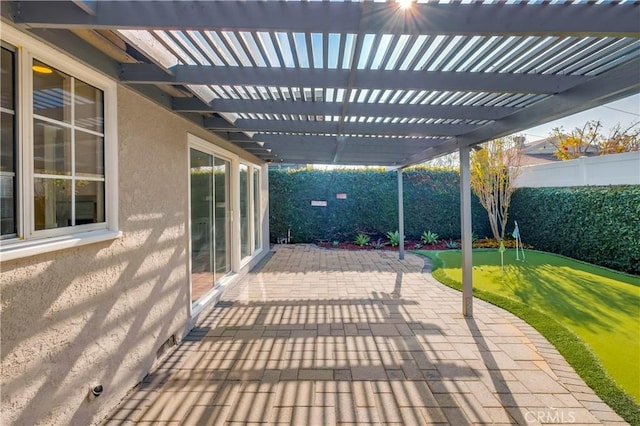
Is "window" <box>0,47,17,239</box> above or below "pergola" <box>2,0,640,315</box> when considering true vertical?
below

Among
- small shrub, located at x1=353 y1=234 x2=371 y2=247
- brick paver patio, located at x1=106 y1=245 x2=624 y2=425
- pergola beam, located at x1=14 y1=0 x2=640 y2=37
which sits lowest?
brick paver patio, located at x1=106 y1=245 x2=624 y2=425

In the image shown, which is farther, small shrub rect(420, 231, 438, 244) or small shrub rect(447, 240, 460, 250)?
small shrub rect(420, 231, 438, 244)

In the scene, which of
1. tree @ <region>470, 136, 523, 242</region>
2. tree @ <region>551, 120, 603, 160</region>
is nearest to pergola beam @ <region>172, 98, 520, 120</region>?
tree @ <region>470, 136, 523, 242</region>

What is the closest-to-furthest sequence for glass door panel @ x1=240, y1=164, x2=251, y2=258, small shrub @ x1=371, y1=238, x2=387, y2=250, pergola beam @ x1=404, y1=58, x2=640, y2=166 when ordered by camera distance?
pergola beam @ x1=404, y1=58, x2=640, y2=166 < glass door panel @ x1=240, y1=164, x2=251, y2=258 < small shrub @ x1=371, y1=238, x2=387, y2=250

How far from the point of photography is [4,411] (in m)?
1.82

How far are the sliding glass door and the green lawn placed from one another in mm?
4877

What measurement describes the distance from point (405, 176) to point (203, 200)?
9.21 meters

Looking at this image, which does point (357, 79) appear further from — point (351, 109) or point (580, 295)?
point (580, 295)

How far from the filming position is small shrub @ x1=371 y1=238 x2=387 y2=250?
11.6 m

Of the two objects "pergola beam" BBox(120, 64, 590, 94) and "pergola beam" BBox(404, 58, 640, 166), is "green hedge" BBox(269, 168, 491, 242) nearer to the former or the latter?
"pergola beam" BBox(404, 58, 640, 166)

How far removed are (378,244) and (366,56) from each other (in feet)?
31.3

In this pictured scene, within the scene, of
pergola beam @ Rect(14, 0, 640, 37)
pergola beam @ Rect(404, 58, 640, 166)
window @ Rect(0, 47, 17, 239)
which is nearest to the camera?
window @ Rect(0, 47, 17, 239)

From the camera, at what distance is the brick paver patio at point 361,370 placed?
2742mm

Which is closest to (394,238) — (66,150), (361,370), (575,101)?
(361,370)
